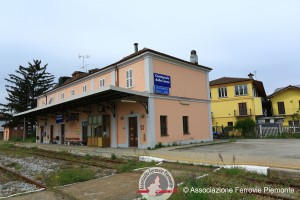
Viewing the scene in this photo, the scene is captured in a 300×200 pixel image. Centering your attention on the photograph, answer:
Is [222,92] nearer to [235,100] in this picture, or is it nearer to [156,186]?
[235,100]

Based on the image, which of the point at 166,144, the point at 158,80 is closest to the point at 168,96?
the point at 158,80

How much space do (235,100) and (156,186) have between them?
117 ft

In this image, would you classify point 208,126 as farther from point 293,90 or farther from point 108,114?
point 293,90

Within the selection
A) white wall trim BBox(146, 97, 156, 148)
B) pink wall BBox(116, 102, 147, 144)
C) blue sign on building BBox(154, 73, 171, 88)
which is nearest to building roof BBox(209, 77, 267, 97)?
blue sign on building BBox(154, 73, 171, 88)

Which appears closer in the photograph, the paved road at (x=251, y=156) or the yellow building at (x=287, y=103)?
the paved road at (x=251, y=156)

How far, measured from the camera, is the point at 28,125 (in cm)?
4744

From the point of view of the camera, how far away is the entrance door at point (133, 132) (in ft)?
59.6

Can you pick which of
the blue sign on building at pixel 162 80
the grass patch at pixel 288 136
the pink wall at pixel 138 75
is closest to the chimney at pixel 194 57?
the blue sign on building at pixel 162 80

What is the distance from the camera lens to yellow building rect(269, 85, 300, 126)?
123 feet

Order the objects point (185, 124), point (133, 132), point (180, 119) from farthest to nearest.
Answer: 1. point (185, 124)
2. point (180, 119)
3. point (133, 132)

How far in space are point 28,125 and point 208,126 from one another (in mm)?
37843

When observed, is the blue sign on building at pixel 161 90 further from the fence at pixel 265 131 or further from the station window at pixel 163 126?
the fence at pixel 265 131

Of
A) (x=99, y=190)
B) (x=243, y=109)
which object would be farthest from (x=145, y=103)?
(x=243, y=109)

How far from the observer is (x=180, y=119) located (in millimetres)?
19844
